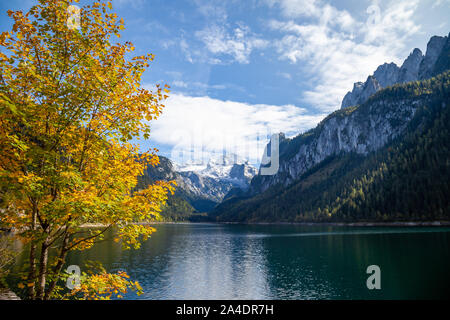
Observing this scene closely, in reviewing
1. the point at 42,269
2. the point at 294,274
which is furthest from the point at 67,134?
the point at 294,274

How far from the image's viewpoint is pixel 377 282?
4709cm

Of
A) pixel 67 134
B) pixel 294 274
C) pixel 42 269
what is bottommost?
pixel 294 274

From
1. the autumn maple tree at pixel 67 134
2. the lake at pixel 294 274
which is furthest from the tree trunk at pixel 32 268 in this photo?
the lake at pixel 294 274

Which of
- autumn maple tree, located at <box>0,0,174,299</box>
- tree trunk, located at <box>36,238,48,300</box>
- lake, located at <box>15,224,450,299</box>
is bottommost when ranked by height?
lake, located at <box>15,224,450,299</box>

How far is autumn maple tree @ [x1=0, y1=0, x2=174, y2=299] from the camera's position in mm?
8523

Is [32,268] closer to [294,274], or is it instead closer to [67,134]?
[67,134]

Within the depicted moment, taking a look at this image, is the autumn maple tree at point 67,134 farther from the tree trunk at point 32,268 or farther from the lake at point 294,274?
the lake at point 294,274

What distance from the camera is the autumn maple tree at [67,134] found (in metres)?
8.52

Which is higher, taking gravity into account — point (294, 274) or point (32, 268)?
point (32, 268)

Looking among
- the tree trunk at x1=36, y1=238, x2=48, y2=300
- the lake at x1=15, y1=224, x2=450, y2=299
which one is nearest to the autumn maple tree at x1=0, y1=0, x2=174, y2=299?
the tree trunk at x1=36, y1=238, x2=48, y2=300

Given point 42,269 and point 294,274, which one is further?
point 294,274

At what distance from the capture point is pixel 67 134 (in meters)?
9.05

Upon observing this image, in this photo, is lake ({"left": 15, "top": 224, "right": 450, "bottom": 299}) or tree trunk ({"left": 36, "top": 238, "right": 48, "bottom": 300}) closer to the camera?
tree trunk ({"left": 36, "top": 238, "right": 48, "bottom": 300})

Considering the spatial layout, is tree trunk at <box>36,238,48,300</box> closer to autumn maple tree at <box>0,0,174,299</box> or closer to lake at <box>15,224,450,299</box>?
autumn maple tree at <box>0,0,174,299</box>
